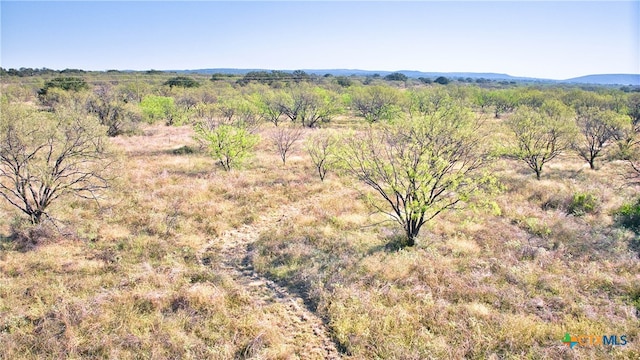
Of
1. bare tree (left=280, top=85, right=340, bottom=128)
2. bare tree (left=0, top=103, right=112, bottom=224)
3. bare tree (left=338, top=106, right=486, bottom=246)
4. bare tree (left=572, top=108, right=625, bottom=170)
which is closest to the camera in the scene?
bare tree (left=338, top=106, right=486, bottom=246)

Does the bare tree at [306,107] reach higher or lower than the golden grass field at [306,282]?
higher

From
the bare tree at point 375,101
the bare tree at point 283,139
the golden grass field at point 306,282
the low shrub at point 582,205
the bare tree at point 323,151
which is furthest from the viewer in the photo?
the bare tree at point 375,101

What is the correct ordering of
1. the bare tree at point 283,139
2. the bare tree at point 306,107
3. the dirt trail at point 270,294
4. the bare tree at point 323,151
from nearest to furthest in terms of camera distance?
the dirt trail at point 270,294 → the bare tree at point 323,151 → the bare tree at point 283,139 → the bare tree at point 306,107

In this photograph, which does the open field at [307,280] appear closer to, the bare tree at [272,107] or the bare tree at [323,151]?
the bare tree at [323,151]

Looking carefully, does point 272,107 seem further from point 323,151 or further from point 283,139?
point 323,151

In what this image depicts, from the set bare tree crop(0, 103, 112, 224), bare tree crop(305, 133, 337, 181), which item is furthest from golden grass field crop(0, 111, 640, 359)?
bare tree crop(305, 133, 337, 181)

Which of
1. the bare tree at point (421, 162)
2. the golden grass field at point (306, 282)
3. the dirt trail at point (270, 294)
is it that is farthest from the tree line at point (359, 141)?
the dirt trail at point (270, 294)

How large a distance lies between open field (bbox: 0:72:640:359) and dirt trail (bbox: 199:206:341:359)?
0.20ft

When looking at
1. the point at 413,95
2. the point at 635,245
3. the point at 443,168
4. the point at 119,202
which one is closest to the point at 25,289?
the point at 119,202

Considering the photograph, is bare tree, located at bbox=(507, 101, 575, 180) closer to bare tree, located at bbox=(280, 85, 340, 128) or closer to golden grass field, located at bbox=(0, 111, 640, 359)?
golden grass field, located at bbox=(0, 111, 640, 359)

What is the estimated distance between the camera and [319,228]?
17000mm

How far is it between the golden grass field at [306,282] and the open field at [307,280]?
57 mm

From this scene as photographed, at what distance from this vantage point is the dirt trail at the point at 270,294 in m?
9.40

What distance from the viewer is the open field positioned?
30.1ft
